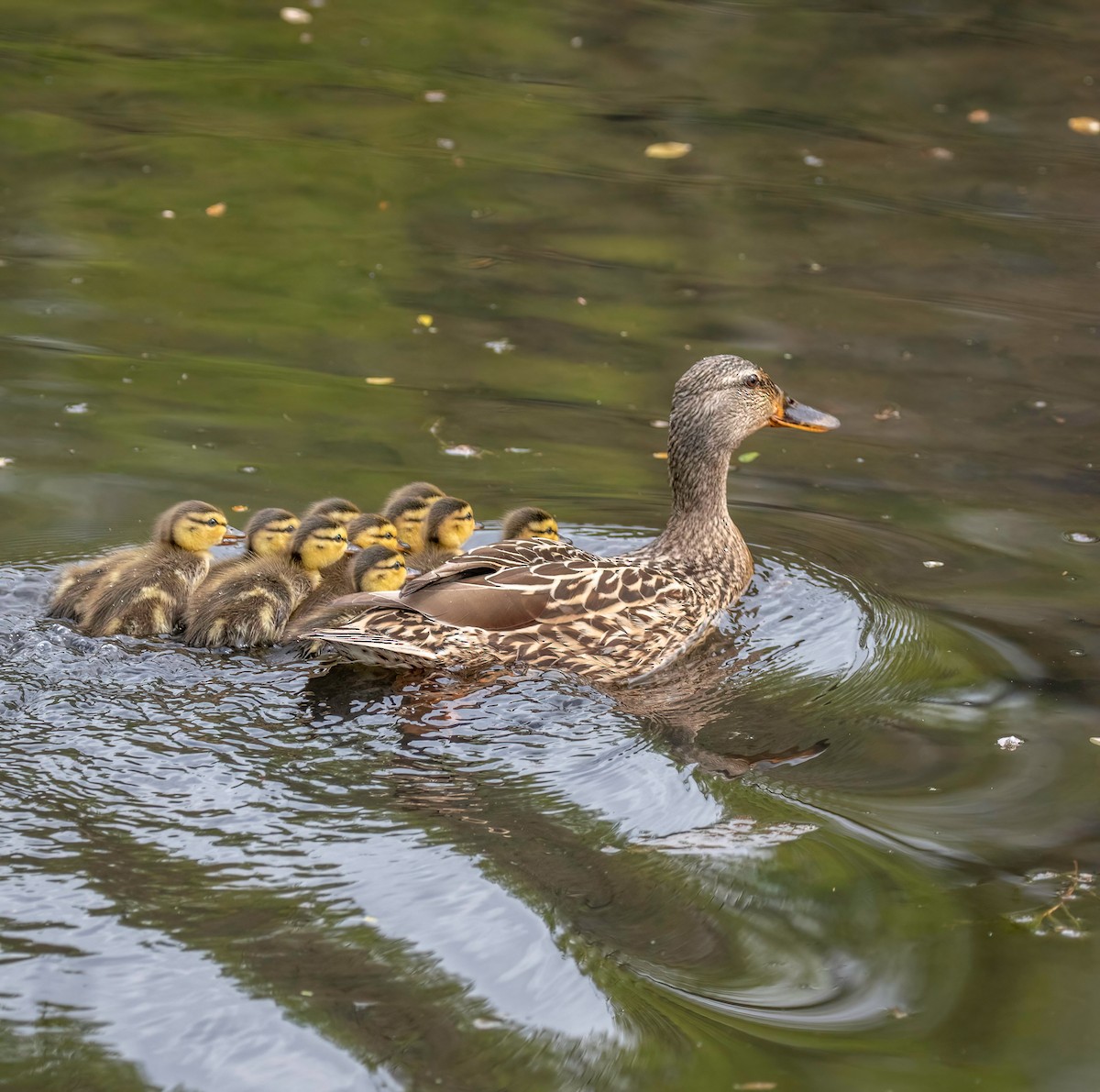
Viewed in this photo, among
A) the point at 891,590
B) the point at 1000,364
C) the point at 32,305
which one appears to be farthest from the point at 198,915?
the point at 1000,364

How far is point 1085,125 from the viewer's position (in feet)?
39.4

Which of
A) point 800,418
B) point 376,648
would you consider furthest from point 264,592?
point 800,418

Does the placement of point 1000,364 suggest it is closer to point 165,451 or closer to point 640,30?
point 165,451

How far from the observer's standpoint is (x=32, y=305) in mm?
8820

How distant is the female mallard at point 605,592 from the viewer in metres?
5.61

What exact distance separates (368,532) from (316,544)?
9.6 inches

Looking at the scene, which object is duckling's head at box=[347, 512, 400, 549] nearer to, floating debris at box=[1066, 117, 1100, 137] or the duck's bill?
the duck's bill

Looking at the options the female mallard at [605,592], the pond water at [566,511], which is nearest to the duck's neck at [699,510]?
the female mallard at [605,592]

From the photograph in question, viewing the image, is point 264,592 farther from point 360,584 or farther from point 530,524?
point 530,524

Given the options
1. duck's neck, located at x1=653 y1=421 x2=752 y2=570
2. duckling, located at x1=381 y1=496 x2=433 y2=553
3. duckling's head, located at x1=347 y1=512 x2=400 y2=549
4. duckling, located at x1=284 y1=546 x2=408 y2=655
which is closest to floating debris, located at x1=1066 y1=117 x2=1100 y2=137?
duck's neck, located at x1=653 y1=421 x2=752 y2=570

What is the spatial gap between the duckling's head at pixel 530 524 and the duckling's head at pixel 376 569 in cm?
65

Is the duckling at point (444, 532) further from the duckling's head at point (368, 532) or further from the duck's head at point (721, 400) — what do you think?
the duck's head at point (721, 400)

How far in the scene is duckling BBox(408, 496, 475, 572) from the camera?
6.44 meters

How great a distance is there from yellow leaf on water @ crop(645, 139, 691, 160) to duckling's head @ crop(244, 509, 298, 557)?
6.40 metres
